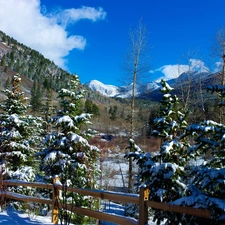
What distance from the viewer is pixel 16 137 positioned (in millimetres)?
12000

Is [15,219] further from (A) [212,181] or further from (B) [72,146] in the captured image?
(B) [72,146]

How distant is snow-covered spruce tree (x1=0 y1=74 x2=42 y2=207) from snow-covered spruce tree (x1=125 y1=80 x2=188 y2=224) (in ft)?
23.0

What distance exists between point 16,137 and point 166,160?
8195 mm

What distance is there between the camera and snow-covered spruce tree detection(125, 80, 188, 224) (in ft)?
17.3

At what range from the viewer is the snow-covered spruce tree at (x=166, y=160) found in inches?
208

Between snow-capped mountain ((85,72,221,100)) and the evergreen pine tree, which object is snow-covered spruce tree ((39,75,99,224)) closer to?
the evergreen pine tree

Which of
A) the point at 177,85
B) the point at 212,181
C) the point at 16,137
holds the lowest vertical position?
the point at 212,181

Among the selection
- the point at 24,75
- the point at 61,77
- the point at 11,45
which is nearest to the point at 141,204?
the point at 24,75

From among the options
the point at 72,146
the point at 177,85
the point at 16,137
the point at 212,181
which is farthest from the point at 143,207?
the point at 177,85

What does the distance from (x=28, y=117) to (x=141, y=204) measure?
10.2 m

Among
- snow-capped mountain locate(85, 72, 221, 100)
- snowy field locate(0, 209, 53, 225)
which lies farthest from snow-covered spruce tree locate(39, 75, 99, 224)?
snow-capped mountain locate(85, 72, 221, 100)

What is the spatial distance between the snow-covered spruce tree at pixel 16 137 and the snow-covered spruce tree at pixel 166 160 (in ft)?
23.0

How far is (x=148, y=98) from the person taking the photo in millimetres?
18266

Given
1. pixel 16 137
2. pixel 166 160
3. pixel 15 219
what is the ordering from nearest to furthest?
pixel 15 219 < pixel 166 160 < pixel 16 137
